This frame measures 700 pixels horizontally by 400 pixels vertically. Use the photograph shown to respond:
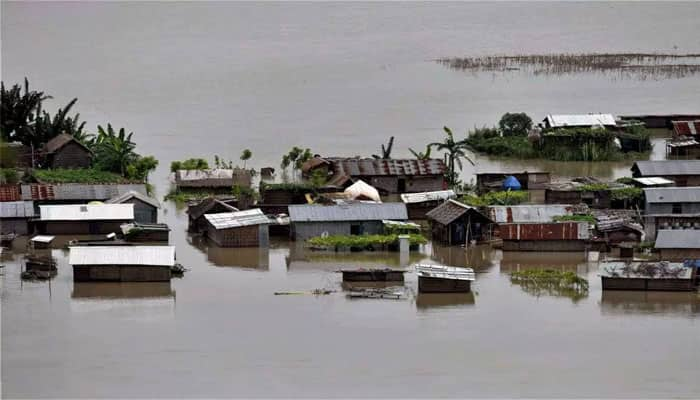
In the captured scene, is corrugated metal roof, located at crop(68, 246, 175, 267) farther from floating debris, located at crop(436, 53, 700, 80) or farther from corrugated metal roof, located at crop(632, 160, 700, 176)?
floating debris, located at crop(436, 53, 700, 80)

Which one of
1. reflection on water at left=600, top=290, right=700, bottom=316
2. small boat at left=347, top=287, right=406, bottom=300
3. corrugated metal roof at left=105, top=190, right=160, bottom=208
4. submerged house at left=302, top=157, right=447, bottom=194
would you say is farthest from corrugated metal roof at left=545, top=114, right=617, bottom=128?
small boat at left=347, top=287, right=406, bottom=300

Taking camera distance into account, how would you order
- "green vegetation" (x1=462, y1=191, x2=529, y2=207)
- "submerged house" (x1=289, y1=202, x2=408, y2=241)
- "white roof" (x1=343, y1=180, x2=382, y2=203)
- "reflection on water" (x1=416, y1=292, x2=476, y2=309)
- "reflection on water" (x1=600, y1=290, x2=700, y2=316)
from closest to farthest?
"reflection on water" (x1=600, y1=290, x2=700, y2=316)
"reflection on water" (x1=416, y1=292, x2=476, y2=309)
"submerged house" (x1=289, y1=202, x2=408, y2=241)
"green vegetation" (x1=462, y1=191, x2=529, y2=207)
"white roof" (x1=343, y1=180, x2=382, y2=203)

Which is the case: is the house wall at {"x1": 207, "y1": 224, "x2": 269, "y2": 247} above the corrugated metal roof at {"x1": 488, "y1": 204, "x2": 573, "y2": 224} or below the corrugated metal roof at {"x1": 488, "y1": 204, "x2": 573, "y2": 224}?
below

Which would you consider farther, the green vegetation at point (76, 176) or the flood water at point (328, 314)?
the green vegetation at point (76, 176)

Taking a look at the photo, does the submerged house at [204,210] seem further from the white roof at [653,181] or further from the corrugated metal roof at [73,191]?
the white roof at [653,181]

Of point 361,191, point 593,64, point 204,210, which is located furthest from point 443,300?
point 593,64

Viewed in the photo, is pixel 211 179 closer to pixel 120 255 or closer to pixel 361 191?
pixel 361 191

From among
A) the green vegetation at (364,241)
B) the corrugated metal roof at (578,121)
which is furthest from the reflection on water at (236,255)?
the corrugated metal roof at (578,121)
